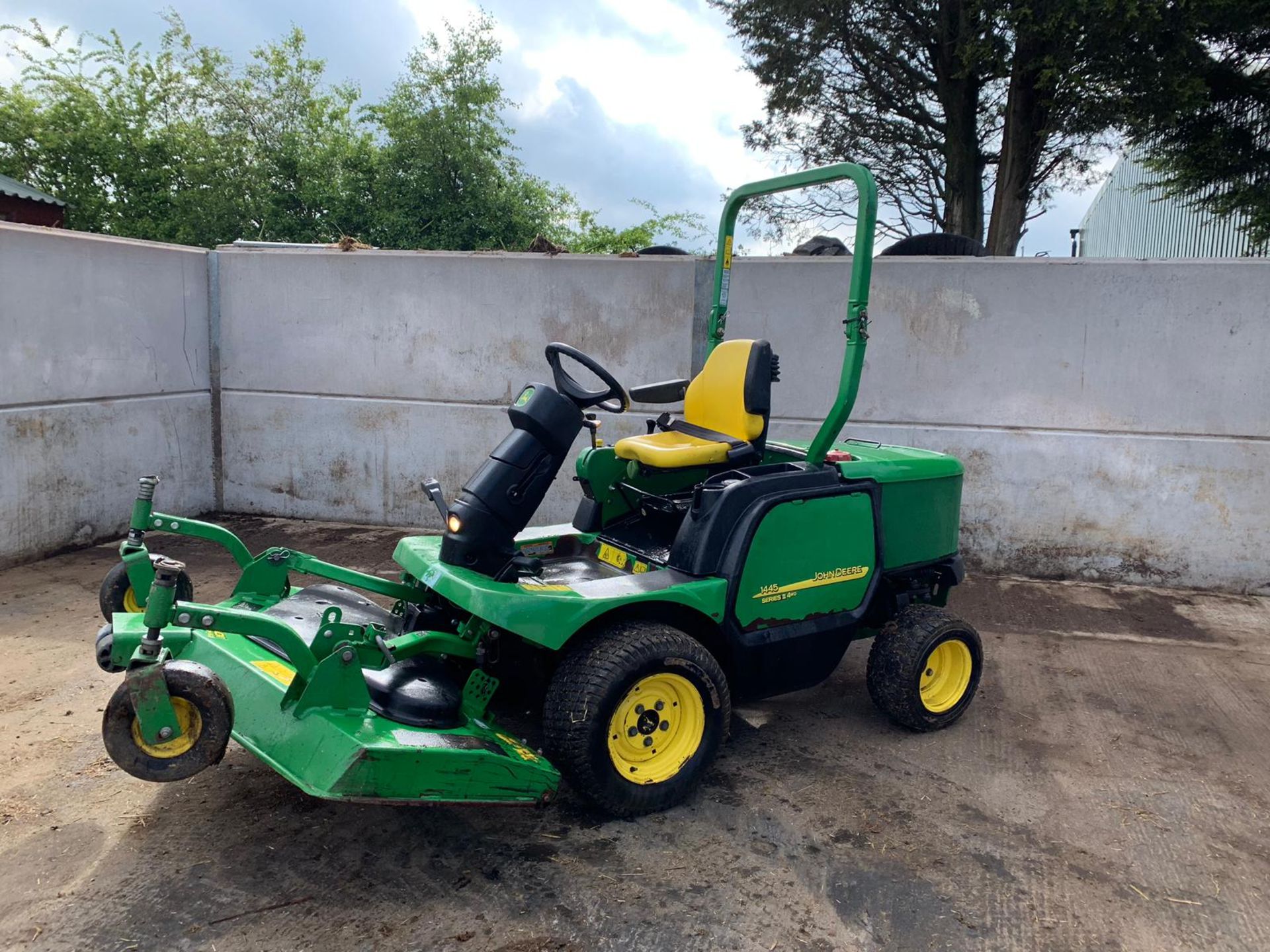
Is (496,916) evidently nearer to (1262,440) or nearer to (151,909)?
(151,909)

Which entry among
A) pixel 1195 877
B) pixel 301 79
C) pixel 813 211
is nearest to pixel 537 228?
pixel 813 211

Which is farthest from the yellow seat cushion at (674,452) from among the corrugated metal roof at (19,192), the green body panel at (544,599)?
the corrugated metal roof at (19,192)

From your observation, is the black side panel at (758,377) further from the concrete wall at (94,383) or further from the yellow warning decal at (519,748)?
the concrete wall at (94,383)

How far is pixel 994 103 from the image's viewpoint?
10914mm

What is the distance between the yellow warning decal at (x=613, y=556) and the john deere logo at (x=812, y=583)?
0.62 m

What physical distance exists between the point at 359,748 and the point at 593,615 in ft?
2.75

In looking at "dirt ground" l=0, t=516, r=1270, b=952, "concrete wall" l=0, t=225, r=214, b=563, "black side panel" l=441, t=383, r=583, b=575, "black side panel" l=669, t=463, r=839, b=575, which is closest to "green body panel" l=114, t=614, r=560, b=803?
"dirt ground" l=0, t=516, r=1270, b=952

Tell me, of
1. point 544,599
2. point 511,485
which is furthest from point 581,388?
point 544,599

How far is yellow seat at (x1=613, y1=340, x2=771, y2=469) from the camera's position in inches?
145

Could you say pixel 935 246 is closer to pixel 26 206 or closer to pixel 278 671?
pixel 278 671

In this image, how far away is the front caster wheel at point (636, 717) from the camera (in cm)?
293

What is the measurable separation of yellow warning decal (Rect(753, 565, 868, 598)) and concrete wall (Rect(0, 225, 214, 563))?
483 cm

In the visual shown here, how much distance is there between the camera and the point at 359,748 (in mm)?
2537

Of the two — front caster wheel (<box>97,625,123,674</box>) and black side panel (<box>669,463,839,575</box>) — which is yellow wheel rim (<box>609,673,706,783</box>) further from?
front caster wheel (<box>97,625,123,674</box>)
